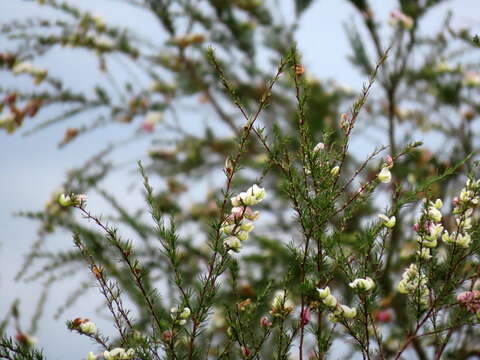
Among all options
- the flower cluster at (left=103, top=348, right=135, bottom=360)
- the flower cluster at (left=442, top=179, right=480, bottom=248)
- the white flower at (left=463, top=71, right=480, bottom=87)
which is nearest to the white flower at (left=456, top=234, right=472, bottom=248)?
the flower cluster at (left=442, top=179, right=480, bottom=248)

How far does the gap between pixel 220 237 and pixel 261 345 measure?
0.22 m

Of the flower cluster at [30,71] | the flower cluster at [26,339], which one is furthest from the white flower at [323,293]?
the flower cluster at [30,71]

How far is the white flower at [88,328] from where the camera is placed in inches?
44.4

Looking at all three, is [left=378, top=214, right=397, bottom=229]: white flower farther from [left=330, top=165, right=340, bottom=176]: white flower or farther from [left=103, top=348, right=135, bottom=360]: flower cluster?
[left=103, top=348, right=135, bottom=360]: flower cluster

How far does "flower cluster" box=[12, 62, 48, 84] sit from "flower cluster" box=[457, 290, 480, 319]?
97.0 inches

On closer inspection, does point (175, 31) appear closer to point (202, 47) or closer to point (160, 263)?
point (202, 47)

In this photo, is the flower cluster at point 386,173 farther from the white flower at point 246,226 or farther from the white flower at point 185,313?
the white flower at point 185,313

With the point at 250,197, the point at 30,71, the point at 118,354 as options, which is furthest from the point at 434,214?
the point at 30,71

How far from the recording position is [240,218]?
3.62 feet

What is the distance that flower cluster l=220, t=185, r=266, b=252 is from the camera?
1092 mm

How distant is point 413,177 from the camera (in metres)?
3.04

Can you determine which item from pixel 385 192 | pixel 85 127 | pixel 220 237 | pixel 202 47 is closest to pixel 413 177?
pixel 385 192

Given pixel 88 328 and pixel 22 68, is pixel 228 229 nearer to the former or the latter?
pixel 88 328

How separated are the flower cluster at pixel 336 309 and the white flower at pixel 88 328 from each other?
42 cm
